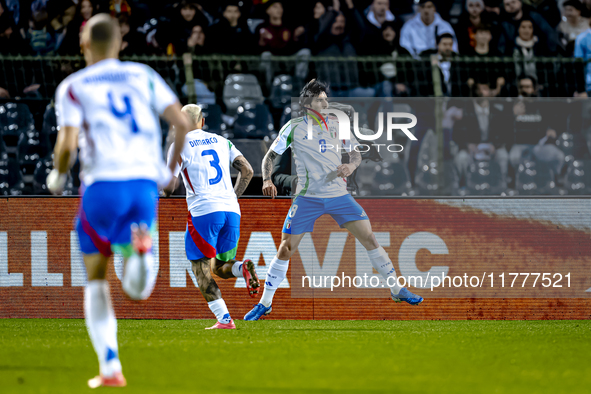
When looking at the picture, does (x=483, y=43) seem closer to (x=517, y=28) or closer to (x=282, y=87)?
(x=517, y=28)

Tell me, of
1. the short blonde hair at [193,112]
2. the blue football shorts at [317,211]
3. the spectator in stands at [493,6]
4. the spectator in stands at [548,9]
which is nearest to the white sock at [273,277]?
the blue football shorts at [317,211]

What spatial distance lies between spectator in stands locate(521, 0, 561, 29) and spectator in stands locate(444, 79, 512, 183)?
3.17 metres

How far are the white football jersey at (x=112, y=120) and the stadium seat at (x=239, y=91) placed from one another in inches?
196

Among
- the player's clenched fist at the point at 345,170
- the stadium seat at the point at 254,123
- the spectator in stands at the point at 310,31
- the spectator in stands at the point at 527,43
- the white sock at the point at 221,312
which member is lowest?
the white sock at the point at 221,312

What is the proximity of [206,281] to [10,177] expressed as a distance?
294 cm

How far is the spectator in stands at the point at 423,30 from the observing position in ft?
32.6

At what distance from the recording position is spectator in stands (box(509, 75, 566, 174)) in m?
7.73

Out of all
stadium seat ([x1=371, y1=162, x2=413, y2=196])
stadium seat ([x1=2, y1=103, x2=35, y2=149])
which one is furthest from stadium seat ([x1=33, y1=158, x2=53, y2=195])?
stadium seat ([x1=371, y1=162, x2=413, y2=196])

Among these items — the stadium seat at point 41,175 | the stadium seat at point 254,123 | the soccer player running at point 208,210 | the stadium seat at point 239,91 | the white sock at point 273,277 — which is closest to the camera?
the soccer player running at point 208,210

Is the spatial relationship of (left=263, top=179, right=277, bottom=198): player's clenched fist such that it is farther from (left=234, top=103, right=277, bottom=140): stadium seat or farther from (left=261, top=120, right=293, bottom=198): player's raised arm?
(left=234, top=103, right=277, bottom=140): stadium seat

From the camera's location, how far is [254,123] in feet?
27.5

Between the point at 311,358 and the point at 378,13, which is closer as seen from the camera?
the point at 311,358

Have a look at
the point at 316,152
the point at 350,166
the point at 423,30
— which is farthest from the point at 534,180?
the point at 423,30

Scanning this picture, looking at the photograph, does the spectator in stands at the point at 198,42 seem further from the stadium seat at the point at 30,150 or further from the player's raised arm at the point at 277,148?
the player's raised arm at the point at 277,148
